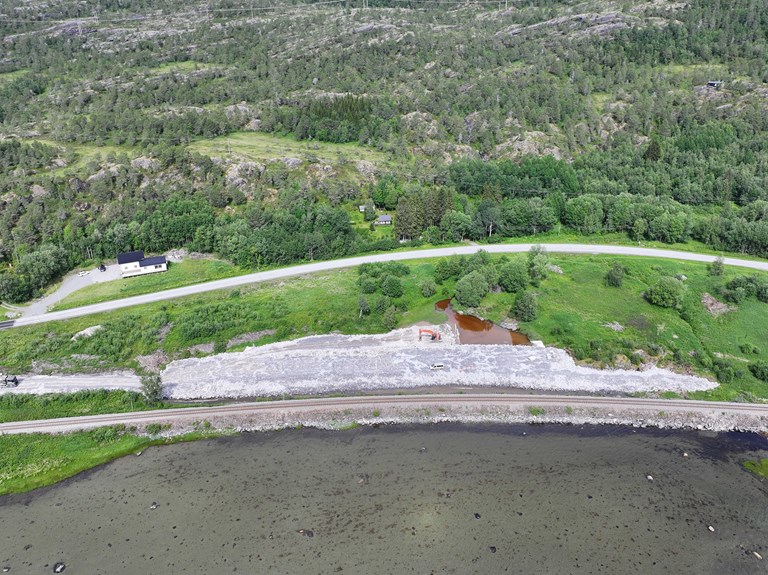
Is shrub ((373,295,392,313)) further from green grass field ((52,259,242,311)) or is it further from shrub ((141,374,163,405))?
shrub ((141,374,163,405))

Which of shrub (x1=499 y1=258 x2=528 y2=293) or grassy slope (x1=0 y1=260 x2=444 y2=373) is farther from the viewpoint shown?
shrub (x1=499 y1=258 x2=528 y2=293)

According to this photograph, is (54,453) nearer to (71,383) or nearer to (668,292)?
(71,383)

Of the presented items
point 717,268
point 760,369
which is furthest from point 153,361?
point 717,268

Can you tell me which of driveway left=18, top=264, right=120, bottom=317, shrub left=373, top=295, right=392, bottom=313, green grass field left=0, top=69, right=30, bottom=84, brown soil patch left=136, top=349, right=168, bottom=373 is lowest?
shrub left=373, top=295, right=392, bottom=313

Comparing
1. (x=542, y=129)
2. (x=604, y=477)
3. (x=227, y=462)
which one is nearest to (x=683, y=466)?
(x=604, y=477)

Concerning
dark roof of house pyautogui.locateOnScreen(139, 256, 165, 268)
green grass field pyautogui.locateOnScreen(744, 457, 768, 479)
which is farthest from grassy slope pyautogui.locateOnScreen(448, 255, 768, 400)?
dark roof of house pyautogui.locateOnScreen(139, 256, 165, 268)
